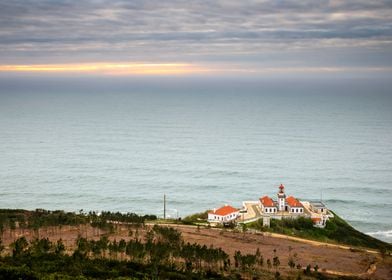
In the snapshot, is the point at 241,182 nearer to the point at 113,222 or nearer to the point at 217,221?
the point at 217,221

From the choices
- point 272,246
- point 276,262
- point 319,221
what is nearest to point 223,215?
point 319,221

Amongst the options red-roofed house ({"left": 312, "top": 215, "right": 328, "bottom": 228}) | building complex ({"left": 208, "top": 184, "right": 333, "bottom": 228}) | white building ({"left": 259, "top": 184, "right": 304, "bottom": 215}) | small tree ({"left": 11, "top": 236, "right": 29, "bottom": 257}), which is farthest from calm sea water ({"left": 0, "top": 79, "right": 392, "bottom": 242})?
small tree ({"left": 11, "top": 236, "right": 29, "bottom": 257})

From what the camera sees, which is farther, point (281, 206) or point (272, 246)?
point (281, 206)

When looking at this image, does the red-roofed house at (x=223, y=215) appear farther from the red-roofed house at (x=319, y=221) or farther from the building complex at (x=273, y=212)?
the red-roofed house at (x=319, y=221)

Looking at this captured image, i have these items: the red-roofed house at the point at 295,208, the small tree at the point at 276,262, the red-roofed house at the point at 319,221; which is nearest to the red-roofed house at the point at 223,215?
the red-roofed house at the point at 295,208

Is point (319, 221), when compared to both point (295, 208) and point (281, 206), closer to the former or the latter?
point (295, 208)

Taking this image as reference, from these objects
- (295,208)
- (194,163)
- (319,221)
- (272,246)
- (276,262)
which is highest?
(194,163)

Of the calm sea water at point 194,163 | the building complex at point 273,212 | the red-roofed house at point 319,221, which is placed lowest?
the red-roofed house at point 319,221

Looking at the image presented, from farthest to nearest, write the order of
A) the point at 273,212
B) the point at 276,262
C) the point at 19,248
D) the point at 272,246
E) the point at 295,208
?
the point at 295,208, the point at 273,212, the point at 272,246, the point at 276,262, the point at 19,248

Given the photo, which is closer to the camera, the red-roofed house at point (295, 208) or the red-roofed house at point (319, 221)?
the red-roofed house at point (319, 221)
